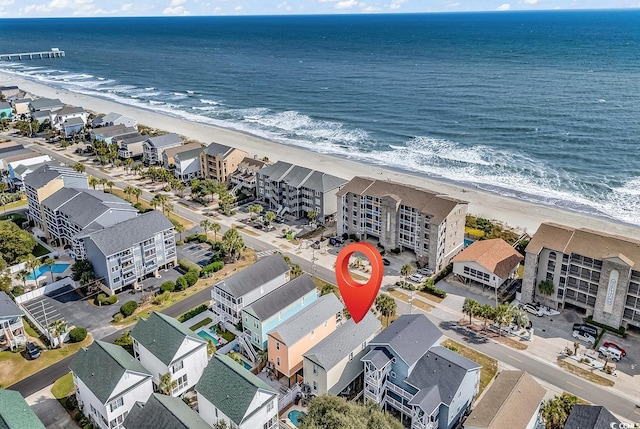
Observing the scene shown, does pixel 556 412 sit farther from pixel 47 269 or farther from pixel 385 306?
pixel 47 269

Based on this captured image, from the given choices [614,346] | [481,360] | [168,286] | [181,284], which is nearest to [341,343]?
[481,360]

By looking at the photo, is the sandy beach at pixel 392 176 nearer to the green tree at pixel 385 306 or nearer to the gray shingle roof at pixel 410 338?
the green tree at pixel 385 306

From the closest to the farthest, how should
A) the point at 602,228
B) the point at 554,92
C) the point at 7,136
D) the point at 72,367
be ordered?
1. the point at 72,367
2. the point at 602,228
3. the point at 7,136
4. the point at 554,92

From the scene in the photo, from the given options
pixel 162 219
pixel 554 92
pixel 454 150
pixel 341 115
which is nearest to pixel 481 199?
pixel 454 150

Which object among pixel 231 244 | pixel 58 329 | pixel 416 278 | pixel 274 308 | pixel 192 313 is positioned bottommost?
pixel 416 278

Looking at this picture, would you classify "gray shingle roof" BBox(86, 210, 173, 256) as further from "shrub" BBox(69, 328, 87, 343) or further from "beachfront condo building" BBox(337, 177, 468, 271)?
"beachfront condo building" BBox(337, 177, 468, 271)

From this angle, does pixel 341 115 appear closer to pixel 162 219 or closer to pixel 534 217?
pixel 534 217
